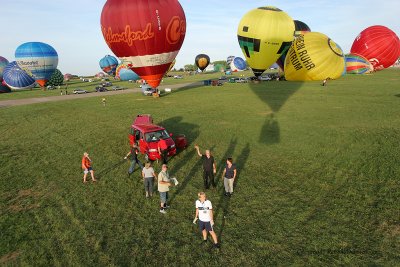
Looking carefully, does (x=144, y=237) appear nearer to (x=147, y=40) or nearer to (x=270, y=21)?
(x=147, y=40)

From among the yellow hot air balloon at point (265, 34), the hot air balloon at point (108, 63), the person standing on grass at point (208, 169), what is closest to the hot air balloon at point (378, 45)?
the yellow hot air balloon at point (265, 34)

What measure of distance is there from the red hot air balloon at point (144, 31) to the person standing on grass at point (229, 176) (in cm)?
1093

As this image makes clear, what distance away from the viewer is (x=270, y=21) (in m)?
22.8

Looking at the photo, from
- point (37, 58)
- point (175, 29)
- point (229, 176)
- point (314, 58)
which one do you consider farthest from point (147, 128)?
point (37, 58)

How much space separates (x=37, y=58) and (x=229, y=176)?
46809mm

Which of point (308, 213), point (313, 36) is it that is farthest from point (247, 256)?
point (313, 36)

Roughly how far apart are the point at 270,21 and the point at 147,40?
1125 centimetres

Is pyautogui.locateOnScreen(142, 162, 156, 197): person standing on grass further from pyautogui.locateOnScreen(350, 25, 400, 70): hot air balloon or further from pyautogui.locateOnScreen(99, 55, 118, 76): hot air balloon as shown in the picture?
pyautogui.locateOnScreen(99, 55, 118, 76): hot air balloon

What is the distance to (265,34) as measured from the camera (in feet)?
74.3

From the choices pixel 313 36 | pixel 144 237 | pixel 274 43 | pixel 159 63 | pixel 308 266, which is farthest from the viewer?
pixel 313 36

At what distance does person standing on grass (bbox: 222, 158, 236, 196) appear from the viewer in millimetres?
10164

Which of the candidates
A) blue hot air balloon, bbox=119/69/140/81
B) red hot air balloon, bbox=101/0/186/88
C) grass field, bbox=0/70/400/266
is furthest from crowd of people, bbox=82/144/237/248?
blue hot air balloon, bbox=119/69/140/81

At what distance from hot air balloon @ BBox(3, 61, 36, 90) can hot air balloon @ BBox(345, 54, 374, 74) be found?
60450 mm

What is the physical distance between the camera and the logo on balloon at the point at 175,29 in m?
17.8
